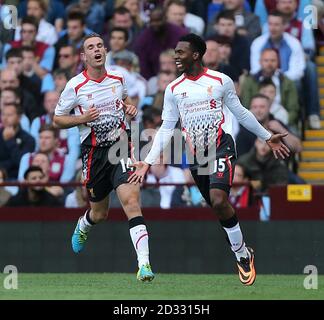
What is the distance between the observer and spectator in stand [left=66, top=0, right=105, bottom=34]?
2225cm

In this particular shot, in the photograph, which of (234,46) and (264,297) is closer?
(264,297)

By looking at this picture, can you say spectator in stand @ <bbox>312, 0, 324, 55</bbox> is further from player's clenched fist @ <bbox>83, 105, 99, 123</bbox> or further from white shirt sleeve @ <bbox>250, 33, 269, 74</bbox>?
player's clenched fist @ <bbox>83, 105, 99, 123</bbox>

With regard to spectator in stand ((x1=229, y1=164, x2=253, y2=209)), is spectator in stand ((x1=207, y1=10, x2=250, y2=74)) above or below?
above

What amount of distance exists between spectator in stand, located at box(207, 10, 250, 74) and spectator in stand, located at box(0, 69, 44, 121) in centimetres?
307

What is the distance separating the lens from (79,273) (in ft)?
59.1

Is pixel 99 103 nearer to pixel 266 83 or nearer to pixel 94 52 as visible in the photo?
pixel 94 52

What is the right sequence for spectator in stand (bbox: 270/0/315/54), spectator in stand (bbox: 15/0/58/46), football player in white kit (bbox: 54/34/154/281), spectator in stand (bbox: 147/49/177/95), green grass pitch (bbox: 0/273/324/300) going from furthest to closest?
1. spectator in stand (bbox: 15/0/58/46)
2. spectator in stand (bbox: 270/0/315/54)
3. spectator in stand (bbox: 147/49/177/95)
4. football player in white kit (bbox: 54/34/154/281)
5. green grass pitch (bbox: 0/273/324/300)

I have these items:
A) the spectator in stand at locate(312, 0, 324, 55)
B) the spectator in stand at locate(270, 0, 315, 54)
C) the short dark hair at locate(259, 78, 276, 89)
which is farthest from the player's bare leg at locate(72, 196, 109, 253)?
the spectator in stand at locate(312, 0, 324, 55)

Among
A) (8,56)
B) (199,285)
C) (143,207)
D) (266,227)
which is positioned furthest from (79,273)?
(8,56)

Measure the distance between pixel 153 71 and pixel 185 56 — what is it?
700cm

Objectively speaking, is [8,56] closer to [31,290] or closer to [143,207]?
[143,207]

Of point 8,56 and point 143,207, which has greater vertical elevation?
point 8,56

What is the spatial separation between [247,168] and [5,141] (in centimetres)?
389

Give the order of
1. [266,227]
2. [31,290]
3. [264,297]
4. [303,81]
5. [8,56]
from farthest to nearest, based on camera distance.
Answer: [8,56]
[303,81]
[266,227]
[31,290]
[264,297]
